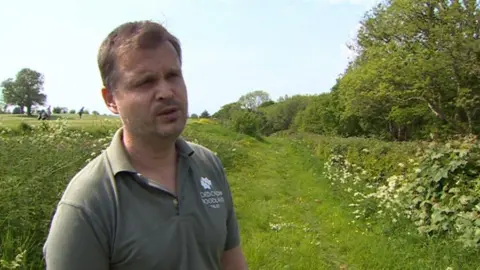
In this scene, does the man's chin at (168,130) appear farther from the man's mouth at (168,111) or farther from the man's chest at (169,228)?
the man's chest at (169,228)

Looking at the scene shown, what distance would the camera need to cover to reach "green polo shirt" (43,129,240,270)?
4.96 ft

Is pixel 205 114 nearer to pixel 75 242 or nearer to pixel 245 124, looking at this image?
pixel 245 124

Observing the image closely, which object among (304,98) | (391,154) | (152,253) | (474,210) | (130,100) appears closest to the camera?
(152,253)

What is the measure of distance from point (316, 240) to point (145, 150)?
573 cm

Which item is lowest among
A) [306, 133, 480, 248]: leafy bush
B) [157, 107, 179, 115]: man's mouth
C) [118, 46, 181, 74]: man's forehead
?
[306, 133, 480, 248]: leafy bush

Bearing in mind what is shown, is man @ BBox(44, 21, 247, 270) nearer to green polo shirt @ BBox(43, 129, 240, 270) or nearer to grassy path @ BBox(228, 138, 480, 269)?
green polo shirt @ BBox(43, 129, 240, 270)

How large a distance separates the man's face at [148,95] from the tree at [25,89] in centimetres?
6323

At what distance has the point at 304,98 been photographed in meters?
104

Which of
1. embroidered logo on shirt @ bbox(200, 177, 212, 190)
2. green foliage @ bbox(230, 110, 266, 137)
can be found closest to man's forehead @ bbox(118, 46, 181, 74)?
embroidered logo on shirt @ bbox(200, 177, 212, 190)

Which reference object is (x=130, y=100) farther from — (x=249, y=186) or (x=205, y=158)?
(x=249, y=186)

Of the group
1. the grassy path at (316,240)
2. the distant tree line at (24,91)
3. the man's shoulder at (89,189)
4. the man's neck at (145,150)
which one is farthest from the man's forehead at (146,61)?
the distant tree line at (24,91)

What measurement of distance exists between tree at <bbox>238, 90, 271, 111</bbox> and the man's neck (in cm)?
11138

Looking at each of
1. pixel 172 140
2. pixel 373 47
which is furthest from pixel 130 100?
pixel 373 47

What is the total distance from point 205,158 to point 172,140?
374 mm
